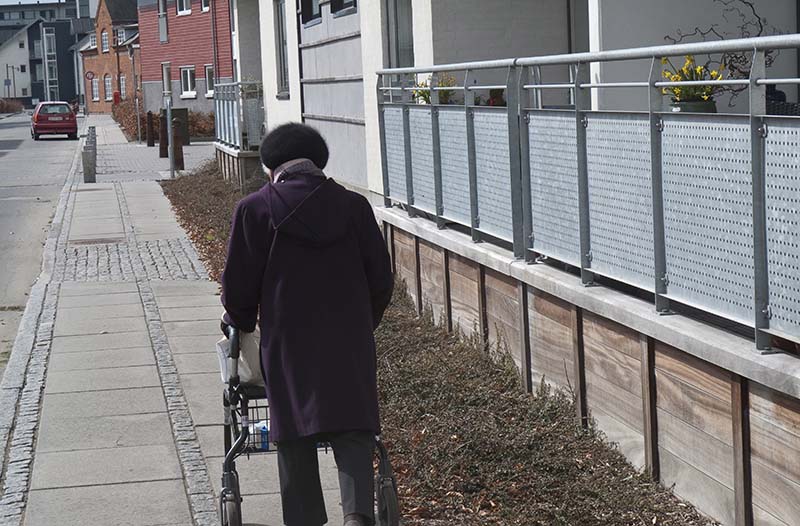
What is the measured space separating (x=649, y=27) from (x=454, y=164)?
1.62m

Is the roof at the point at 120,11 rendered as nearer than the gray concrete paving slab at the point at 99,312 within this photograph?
No

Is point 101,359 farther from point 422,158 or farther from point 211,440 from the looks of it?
point 422,158

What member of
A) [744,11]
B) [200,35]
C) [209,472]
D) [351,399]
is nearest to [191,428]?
[209,472]

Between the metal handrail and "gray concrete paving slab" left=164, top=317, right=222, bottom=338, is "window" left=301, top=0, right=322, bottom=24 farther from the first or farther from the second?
the metal handrail

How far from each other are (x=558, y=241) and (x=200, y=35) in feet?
147

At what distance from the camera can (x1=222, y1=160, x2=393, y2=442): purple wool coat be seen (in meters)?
4.61

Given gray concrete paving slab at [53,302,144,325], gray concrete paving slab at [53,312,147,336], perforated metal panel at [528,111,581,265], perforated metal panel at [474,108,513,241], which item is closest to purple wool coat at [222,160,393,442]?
perforated metal panel at [528,111,581,265]

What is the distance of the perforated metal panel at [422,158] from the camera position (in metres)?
9.74

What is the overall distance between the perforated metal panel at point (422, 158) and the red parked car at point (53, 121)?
154ft

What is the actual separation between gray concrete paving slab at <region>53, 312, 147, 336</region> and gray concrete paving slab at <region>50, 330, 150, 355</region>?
145mm

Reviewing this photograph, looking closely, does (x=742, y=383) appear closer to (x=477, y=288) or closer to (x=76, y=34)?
(x=477, y=288)

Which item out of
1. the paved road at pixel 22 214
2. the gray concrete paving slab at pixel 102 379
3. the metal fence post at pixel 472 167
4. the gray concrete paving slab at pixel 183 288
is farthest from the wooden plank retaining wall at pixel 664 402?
the gray concrete paving slab at pixel 183 288

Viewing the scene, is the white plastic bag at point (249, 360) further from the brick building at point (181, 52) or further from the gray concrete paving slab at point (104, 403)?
the brick building at point (181, 52)

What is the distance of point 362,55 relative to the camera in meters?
13.8
